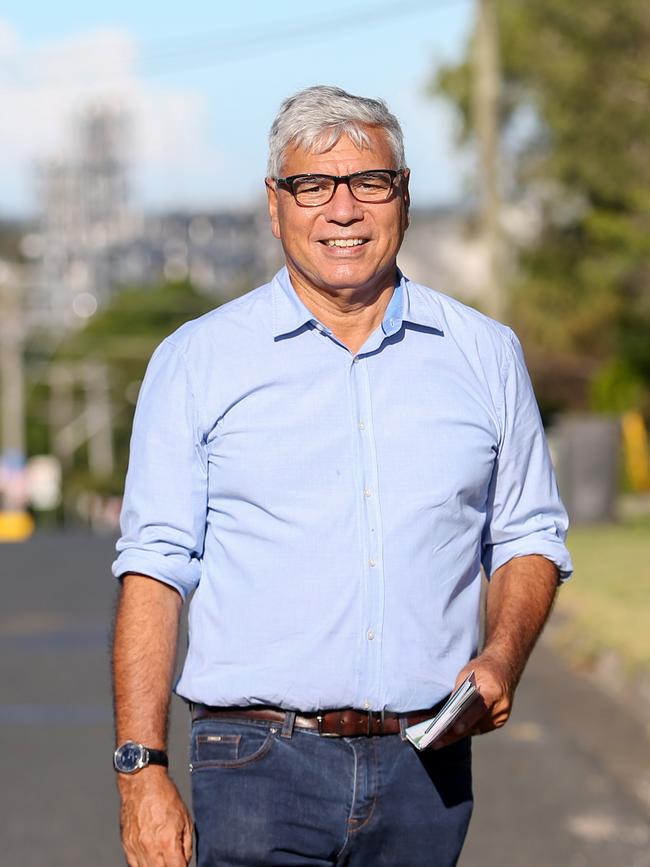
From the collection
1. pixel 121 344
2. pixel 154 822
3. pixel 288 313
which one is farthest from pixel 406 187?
pixel 121 344

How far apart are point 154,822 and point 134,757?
4.9 inches

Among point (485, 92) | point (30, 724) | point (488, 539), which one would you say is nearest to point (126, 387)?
point (485, 92)

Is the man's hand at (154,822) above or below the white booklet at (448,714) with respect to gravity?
below

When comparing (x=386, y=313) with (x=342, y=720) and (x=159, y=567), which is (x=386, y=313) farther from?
(x=342, y=720)

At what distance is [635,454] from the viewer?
113 feet

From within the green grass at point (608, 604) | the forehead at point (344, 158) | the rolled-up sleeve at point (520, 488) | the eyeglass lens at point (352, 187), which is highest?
the forehead at point (344, 158)

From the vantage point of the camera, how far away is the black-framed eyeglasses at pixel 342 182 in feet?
12.5

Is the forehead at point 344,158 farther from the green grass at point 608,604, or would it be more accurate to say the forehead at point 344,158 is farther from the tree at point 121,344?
the tree at point 121,344

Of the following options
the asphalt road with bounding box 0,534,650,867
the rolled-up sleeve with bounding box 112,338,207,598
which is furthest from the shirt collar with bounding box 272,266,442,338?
the asphalt road with bounding box 0,534,650,867

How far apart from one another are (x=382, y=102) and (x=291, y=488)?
0.80m

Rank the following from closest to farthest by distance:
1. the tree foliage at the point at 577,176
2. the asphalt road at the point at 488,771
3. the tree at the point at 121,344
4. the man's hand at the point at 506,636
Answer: the man's hand at the point at 506,636 → the asphalt road at the point at 488,771 → the tree foliage at the point at 577,176 → the tree at the point at 121,344

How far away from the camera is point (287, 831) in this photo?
12.1 feet

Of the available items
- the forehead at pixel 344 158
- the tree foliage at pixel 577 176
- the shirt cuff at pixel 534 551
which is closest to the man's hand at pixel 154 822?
the shirt cuff at pixel 534 551

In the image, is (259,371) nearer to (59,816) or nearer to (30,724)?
(59,816)
